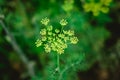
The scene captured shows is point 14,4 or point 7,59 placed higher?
point 14,4

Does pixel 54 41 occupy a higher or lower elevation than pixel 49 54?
lower

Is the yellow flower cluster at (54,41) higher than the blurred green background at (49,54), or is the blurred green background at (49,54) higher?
the blurred green background at (49,54)

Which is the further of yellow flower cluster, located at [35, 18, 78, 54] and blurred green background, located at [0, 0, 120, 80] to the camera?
blurred green background, located at [0, 0, 120, 80]

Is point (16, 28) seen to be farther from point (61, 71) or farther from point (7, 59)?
point (61, 71)

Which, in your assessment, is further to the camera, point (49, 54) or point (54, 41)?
point (49, 54)

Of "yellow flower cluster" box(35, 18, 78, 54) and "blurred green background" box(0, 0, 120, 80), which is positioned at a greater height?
"blurred green background" box(0, 0, 120, 80)

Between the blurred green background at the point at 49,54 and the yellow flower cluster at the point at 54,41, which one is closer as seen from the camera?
the yellow flower cluster at the point at 54,41

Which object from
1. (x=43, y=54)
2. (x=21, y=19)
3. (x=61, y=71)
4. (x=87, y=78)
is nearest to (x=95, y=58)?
(x=87, y=78)

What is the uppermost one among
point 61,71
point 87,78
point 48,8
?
point 48,8
